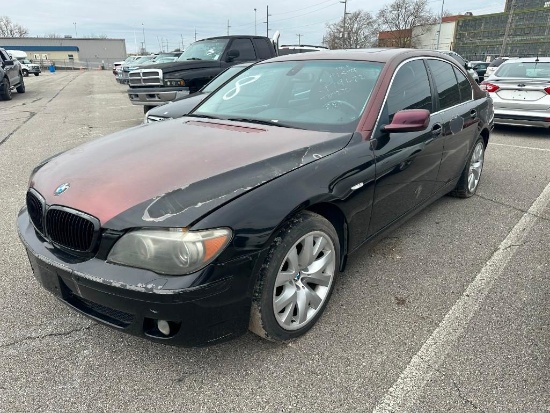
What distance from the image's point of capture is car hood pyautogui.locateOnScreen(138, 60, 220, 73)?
9.47 meters

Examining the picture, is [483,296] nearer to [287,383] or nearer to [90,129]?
[287,383]

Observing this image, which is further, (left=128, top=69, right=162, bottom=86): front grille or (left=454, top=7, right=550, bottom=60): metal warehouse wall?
(left=454, top=7, right=550, bottom=60): metal warehouse wall

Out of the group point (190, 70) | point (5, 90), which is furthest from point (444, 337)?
point (5, 90)

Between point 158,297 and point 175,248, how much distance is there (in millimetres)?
229

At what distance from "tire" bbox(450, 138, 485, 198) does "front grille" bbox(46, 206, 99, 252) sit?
3864 mm

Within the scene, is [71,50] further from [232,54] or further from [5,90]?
[232,54]

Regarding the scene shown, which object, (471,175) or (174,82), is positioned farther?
(174,82)

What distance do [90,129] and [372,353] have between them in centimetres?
904

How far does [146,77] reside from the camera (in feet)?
31.5

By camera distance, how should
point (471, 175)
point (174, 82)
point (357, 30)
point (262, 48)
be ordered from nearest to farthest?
point (471, 175)
point (174, 82)
point (262, 48)
point (357, 30)

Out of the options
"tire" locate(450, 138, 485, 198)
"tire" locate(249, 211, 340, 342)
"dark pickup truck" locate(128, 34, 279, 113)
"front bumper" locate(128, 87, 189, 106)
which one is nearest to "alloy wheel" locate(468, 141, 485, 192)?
"tire" locate(450, 138, 485, 198)

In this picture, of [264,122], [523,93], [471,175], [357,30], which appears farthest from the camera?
[357,30]

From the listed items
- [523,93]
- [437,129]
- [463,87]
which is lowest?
[523,93]

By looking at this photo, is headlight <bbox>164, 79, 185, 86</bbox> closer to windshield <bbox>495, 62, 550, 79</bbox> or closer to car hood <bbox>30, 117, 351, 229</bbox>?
car hood <bbox>30, 117, 351, 229</bbox>
